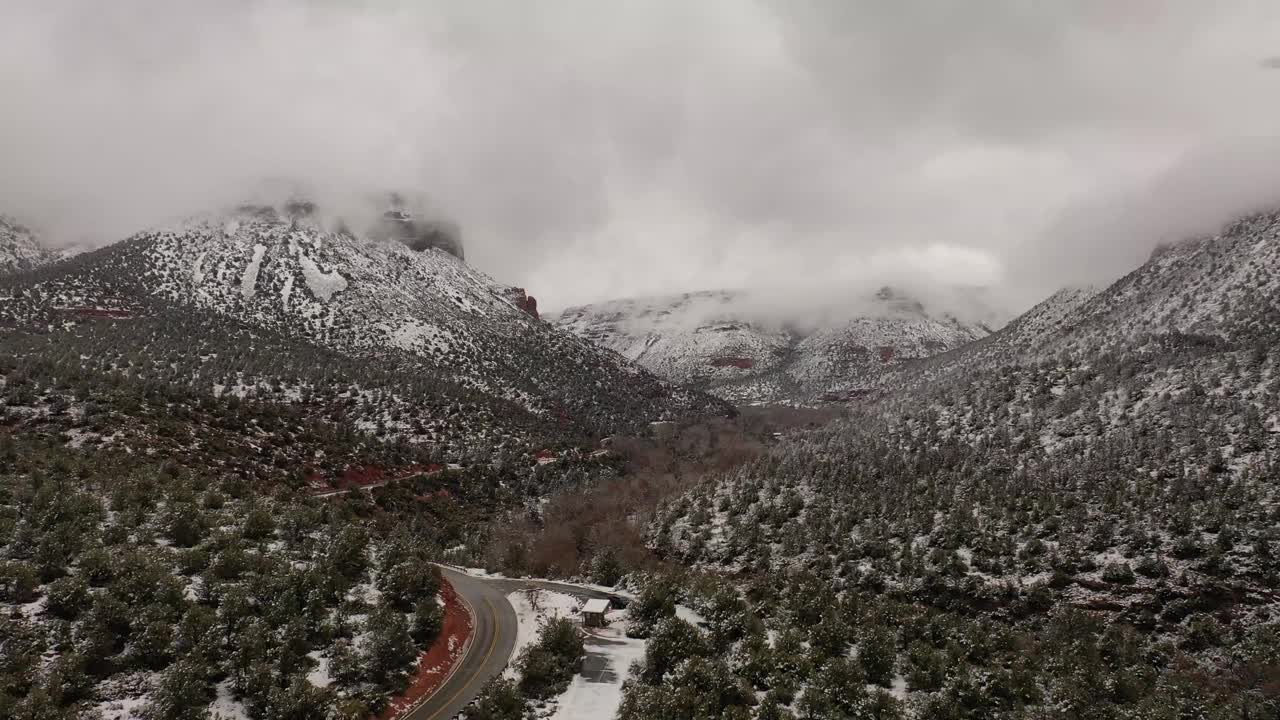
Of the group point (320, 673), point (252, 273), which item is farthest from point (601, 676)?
point (252, 273)

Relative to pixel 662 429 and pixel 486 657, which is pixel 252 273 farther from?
pixel 486 657

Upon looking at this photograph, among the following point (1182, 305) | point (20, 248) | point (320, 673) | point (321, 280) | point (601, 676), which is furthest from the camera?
point (20, 248)

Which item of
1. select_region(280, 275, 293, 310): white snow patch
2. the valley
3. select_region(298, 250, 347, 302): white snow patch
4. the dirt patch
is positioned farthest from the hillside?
select_region(298, 250, 347, 302): white snow patch

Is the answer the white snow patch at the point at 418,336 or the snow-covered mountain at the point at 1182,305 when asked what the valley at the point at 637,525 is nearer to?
the snow-covered mountain at the point at 1182,305

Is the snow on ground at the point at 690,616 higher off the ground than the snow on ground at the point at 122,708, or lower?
lower

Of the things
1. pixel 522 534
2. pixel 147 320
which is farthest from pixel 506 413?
pixel 147 320

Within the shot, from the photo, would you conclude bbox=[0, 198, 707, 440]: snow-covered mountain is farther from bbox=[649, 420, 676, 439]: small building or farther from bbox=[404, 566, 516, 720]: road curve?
bbox=[404, 566, 516, 720]: road curve

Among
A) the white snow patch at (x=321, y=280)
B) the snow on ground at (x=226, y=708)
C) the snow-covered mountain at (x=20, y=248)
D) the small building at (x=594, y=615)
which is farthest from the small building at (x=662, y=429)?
the snow-covered mountain at (x=20, y=248)
